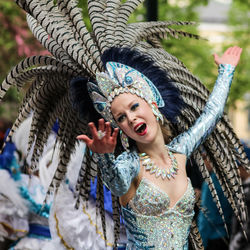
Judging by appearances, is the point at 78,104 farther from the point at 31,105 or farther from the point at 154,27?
the point at 154,27

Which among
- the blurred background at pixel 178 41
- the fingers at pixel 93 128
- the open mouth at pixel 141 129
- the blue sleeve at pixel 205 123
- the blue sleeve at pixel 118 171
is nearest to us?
the fingers at pixel 93 128

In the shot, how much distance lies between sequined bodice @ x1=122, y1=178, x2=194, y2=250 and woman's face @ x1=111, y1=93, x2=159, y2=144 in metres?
0.21

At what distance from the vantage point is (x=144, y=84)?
2289mm

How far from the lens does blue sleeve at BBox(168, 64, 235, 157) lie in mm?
2424

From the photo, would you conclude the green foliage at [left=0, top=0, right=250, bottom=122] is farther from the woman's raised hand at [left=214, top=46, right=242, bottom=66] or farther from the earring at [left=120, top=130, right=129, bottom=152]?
the earring at [left=120, top=130, right=129, bottom=152]

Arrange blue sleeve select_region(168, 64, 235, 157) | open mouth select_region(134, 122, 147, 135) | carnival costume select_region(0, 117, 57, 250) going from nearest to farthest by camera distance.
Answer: open mouth select_region(134, 122, 147, 135) < blue sleeve select_region(168, 64, 235, 157) < carnival costume select_region(0, 117, 57, 250)

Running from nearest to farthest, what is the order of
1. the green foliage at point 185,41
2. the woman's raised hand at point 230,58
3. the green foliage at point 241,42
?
the woman's raised hand at point 230,58 < the green foliage at point 185,41 < the green foliage at point 241,42

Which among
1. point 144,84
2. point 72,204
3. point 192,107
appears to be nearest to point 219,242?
point 72,204

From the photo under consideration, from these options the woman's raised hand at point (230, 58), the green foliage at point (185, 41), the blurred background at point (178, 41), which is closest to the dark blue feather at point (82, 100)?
the woman's raised hand at point (230, 58)

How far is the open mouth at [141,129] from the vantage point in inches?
85.8

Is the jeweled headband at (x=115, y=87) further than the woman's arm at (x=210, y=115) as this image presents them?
No

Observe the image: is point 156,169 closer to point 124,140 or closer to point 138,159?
point 138,159

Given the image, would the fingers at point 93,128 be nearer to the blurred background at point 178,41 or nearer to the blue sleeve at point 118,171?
the blue sleeve at point 118,171

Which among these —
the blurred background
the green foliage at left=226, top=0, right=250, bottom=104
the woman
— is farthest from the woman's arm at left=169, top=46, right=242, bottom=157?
the green foliage at left=226, top=0, right=250, bottom=104
